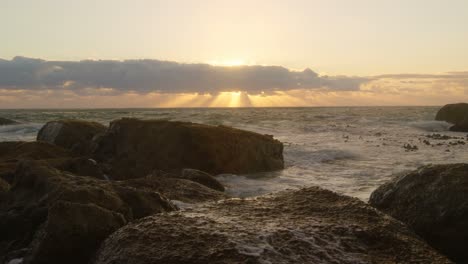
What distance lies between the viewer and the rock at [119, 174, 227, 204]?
7949 mm

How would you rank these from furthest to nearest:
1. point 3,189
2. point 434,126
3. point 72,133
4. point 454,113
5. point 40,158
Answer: point 454,113
point 434,126
point 72,133
point 40,158
point 3,189

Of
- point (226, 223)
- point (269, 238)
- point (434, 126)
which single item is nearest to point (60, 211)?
point (226, 223)

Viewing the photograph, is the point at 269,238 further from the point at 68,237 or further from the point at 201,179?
the point at 201,179

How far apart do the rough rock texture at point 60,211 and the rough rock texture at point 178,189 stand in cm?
163

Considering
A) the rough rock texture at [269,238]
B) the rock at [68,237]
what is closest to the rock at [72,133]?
the rock at [68,237]

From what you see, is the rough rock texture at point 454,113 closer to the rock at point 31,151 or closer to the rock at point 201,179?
the rock at point 201,179

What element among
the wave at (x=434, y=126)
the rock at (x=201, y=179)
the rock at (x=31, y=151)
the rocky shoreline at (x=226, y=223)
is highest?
the rocky shoreline at (x=226, y=223)

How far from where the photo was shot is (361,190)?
1084 cm

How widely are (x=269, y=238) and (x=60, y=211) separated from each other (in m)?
2.01

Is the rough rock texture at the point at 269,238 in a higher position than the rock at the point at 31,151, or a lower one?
higher

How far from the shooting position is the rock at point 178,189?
26.1ft

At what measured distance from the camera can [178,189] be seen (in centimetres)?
841

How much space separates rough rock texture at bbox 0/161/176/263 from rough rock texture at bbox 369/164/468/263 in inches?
116

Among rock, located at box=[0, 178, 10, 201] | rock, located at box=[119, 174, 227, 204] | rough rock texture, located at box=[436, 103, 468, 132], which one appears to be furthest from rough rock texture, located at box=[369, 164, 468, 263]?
rough rock texture, located at box=[436, 103, 468, 132]
